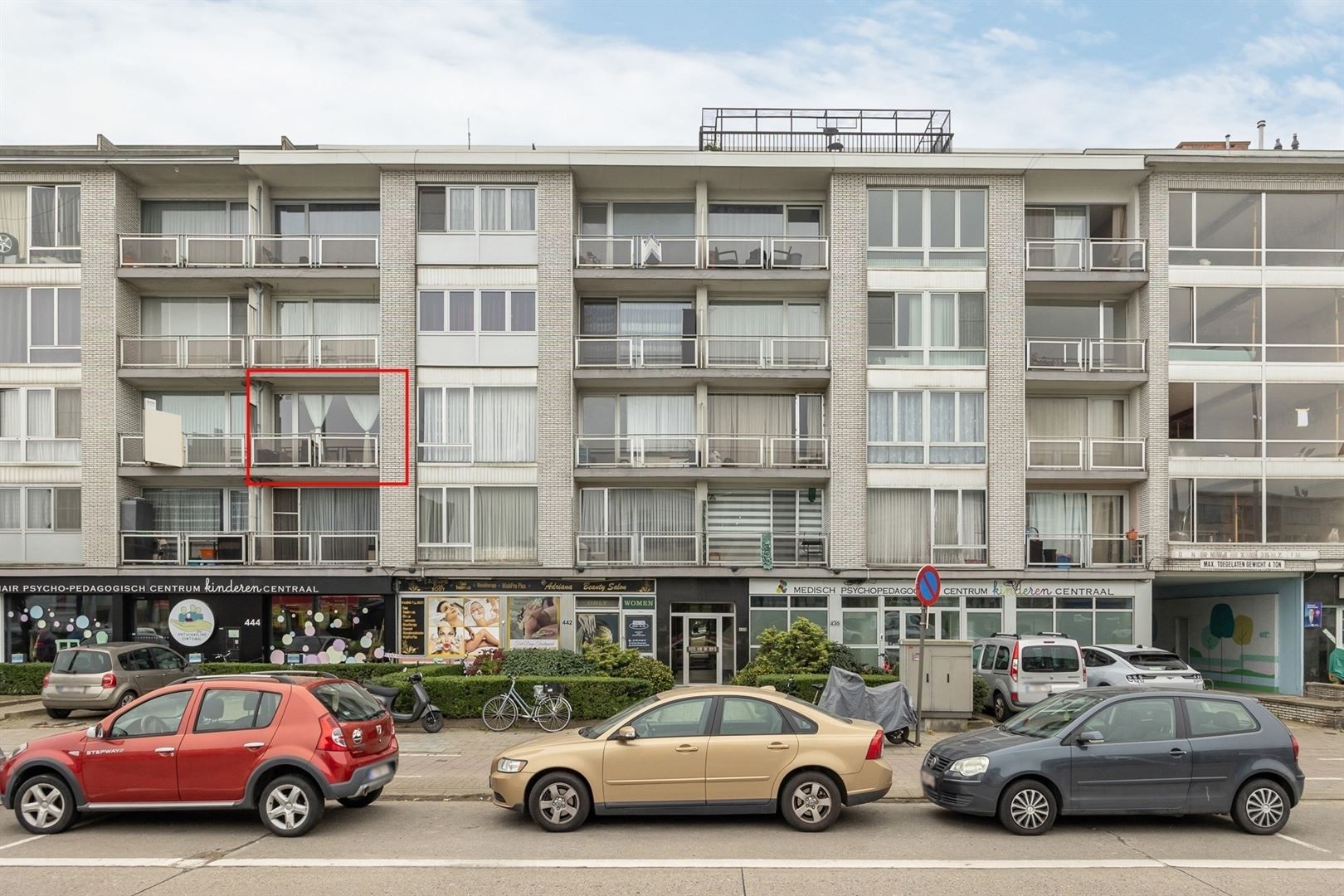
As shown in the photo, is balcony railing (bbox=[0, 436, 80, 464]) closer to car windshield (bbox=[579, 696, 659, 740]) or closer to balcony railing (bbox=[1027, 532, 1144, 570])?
car windshield (bbox=[579, 696, 659, 740])

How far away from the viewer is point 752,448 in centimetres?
2366

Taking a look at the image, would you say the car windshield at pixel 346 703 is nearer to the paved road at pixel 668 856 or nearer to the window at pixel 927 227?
the paved road at pixel 668 856

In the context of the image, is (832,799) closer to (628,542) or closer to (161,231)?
(628,542)

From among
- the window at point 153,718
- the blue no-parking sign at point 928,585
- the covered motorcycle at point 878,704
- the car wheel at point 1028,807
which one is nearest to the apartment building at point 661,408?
the covered motorcycle at point 878,704

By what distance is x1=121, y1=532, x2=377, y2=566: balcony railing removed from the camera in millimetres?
22891

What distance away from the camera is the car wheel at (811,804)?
9695 mm

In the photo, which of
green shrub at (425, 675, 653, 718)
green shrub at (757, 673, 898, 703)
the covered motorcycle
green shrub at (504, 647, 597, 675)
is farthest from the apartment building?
the covered motorcycle

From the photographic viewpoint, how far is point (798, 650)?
19.7 meters

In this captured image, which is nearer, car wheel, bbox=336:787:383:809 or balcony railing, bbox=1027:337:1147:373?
car wheel, bbox=336:787:383:809

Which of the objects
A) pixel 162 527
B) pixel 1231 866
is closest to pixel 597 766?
pixel 1231 866

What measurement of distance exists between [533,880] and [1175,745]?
6681 mm

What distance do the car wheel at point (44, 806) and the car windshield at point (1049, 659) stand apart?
15.3m

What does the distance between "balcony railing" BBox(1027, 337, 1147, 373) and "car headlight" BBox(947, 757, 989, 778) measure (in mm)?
15583

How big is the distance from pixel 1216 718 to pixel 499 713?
11219mm
